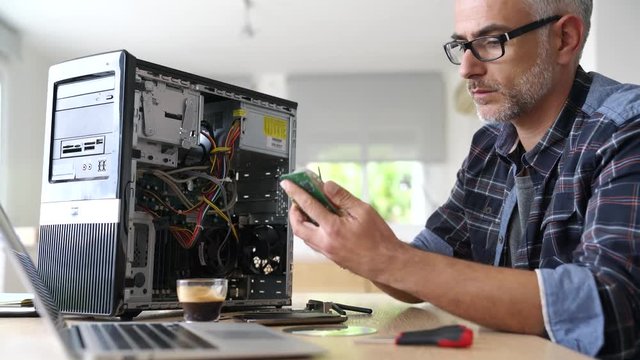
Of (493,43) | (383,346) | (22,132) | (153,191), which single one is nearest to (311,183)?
(383,346)

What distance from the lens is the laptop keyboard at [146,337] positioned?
2.26 feet

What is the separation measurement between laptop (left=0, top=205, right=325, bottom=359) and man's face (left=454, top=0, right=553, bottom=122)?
0.81 metres

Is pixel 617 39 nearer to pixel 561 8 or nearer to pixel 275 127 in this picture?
pixel 561 8

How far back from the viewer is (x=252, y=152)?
1460 mm

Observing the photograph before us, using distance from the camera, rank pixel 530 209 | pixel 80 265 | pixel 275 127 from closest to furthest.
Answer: pixel 80 265 → pixel 530 209 → pixel 275 127

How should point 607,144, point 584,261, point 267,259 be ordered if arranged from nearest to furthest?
point 584,261 < point 607,144 < point 267,259

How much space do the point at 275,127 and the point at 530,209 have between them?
57cm

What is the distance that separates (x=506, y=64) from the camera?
4.75 feet

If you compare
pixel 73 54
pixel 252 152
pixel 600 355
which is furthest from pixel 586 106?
pixel 73 54

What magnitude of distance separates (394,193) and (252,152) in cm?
527

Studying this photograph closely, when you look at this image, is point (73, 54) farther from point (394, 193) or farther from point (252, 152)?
point (252, 152)

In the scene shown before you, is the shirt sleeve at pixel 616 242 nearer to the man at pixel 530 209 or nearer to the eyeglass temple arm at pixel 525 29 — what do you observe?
the man at pixel 530 209

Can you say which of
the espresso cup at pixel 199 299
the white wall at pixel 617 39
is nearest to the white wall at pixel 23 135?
the white wall at pixel 617 39

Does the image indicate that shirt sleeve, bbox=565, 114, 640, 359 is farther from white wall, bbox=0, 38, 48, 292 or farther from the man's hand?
white wall, bbox=0, 38, 48, 292
